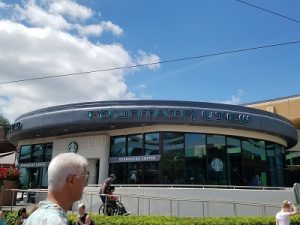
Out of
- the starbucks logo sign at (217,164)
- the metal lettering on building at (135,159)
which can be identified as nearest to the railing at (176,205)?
the metal lettering on building at (135,159)

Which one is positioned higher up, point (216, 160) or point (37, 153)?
point (37, 153)

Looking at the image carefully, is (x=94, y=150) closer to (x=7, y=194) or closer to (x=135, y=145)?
(x=135, y=145)

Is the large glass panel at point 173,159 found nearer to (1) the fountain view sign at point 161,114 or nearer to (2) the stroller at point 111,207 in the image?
(1) the fountain view sign at point 161,114

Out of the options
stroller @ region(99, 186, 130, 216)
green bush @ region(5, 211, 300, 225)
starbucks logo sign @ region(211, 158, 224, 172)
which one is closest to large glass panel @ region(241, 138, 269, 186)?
starbucks logo sign @ region(211, 158, 224, 172)

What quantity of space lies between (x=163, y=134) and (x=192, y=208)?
553 cm

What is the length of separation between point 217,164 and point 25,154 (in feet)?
44.9

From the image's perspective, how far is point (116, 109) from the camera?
69.6 ft

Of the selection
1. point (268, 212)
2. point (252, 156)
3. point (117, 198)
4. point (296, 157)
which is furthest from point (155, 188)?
point (296, 157)

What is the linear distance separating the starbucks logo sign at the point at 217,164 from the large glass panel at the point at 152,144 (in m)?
3.18

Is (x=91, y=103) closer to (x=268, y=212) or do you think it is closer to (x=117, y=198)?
(x=117, y=198)

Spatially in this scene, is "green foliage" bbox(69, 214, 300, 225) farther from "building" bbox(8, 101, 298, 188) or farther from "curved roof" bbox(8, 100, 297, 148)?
"curved roof" bbox(8, 100, 297, 148)

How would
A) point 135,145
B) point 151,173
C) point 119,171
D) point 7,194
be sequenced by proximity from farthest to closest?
point 119,171
point 135,145
point 151,173
point 7,194

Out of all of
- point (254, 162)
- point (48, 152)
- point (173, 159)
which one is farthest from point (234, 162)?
point (48, 152)

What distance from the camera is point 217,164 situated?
2216 cm
